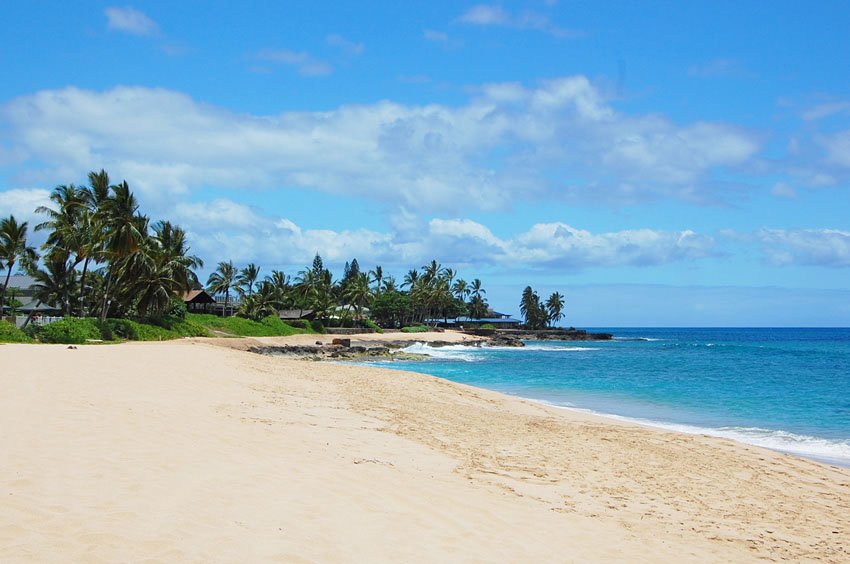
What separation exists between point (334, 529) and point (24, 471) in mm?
3027

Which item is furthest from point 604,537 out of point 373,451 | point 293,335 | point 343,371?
point 293,335

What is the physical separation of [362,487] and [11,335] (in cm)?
2670

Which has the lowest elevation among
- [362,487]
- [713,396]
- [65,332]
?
[713,396]

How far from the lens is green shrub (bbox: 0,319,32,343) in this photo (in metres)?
27.2

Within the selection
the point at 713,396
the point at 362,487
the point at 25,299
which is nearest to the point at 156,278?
the point at 25,299

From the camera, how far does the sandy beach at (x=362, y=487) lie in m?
5.06

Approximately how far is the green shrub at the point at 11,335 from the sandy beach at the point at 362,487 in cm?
1541

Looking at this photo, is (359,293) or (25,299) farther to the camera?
(359,293)

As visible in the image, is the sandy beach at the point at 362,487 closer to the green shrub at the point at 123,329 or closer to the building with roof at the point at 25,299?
the green shrub at the point at 123,329

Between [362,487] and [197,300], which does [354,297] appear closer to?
[197,300]

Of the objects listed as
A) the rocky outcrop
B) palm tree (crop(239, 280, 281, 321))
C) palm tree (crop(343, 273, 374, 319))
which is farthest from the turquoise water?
the rocky outcrop

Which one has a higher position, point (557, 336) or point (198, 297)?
point (198, 297)

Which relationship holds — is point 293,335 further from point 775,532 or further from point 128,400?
point 775,532

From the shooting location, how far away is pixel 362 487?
695cm
